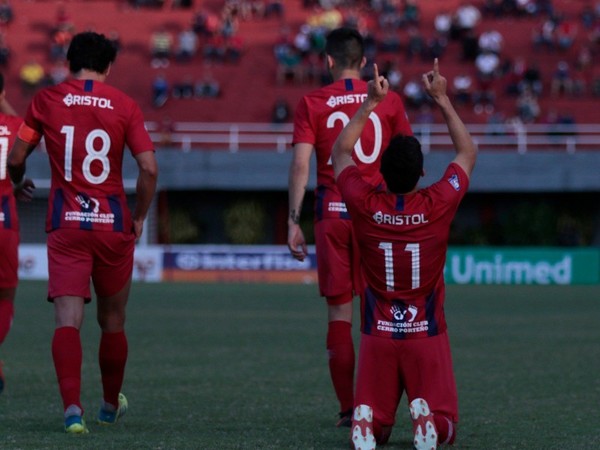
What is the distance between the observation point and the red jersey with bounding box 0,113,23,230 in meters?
9.16

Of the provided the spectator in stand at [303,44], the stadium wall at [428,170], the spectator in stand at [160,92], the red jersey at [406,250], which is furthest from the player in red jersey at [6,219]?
the spectator in stand at [303,44]

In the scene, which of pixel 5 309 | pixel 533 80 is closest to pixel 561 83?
pixel 533 80

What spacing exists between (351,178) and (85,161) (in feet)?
5.52

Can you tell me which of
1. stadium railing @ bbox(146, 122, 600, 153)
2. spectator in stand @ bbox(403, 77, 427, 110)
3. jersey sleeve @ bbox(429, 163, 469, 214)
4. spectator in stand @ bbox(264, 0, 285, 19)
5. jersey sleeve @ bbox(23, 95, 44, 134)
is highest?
spectator in stand @ bbox(264, 0, 285, 19)

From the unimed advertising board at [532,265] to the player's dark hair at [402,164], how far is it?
25.3m

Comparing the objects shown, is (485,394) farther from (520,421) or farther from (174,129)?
(174,129)

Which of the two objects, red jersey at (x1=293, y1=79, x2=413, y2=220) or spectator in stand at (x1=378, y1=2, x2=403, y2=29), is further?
spectator in stand at (x1=378, y1=2, x2=403, y2=29)

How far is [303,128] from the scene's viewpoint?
8.14 meters

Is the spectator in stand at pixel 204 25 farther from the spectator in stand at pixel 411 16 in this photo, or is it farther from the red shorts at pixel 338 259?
the red shorts at pixel 338 259

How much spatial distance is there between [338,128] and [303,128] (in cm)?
22

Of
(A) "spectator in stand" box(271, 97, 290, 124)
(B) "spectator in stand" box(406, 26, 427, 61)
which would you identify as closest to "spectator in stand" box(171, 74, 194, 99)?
(A) "spectator in stand" box(271, 97, 290, 124)

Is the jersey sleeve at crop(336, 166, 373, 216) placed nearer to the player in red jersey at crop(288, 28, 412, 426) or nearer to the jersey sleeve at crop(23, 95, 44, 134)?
the player in red jersey at crop(288, 28, 412, 426)

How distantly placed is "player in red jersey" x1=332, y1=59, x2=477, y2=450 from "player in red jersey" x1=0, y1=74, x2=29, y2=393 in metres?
3.25

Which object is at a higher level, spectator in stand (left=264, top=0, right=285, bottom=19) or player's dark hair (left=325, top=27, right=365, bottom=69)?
spectator in stand (left=264, top=0, right=285, bottom=19)
